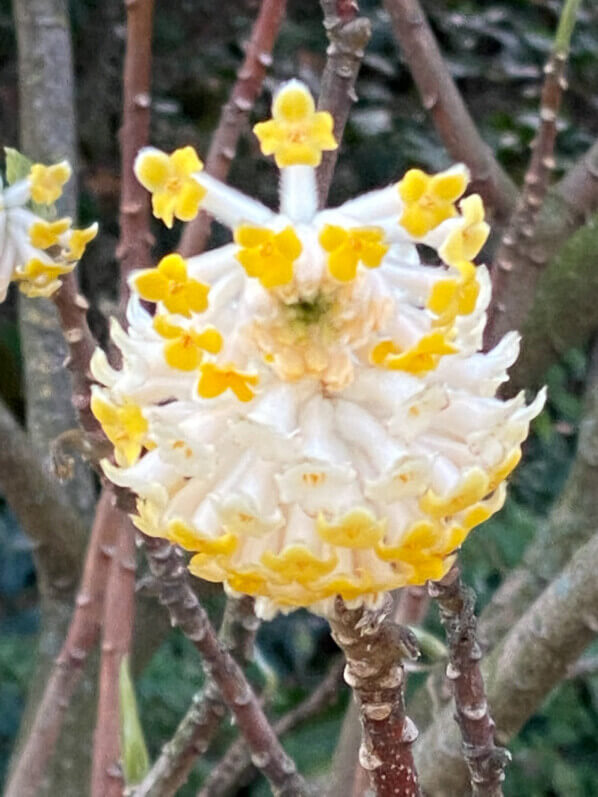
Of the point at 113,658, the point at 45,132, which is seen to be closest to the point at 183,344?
the point at 113,658

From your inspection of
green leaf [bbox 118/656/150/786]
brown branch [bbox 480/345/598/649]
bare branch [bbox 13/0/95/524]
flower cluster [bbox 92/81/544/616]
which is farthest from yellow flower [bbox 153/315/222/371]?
bare branch [bbox 13/0/95/524]

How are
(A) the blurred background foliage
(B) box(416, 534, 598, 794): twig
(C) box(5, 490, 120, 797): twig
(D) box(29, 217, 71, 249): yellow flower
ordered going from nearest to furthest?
(D) box(29, 217, 71, 249): yellow flower < (B) box(416, 534, 598, 794): twig < (C) box(5, 490, 120, 797): twig < (A) the blurred background foliage

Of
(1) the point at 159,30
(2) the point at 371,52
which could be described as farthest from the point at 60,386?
(2) the point at 371,52

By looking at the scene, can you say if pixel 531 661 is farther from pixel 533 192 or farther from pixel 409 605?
pixel 533 192

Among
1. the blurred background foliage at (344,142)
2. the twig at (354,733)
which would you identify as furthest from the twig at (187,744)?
the blurred background foliage at (344,142)

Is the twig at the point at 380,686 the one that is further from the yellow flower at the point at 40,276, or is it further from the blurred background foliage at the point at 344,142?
the blurred background foliage at the point at 344,142

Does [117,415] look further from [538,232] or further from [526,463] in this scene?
[526,463]

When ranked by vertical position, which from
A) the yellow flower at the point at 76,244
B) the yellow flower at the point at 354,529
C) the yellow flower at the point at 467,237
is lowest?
→ the yellow flower at the point at 76,244

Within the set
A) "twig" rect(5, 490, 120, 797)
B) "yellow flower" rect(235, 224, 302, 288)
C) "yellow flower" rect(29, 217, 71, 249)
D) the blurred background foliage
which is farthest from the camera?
the blurred background foliage

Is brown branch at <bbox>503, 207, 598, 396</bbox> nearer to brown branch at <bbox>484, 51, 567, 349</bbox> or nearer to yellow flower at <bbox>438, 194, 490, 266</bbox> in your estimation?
brown branch at <bbox>484, 51, 567, 349</bbox>
